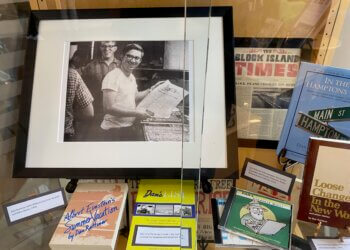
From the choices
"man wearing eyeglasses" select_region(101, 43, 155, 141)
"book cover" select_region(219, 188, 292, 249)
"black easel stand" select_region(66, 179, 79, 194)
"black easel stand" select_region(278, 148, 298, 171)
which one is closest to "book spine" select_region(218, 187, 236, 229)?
"book cover" select_region(219, 188, 292, 249)

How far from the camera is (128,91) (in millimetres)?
782

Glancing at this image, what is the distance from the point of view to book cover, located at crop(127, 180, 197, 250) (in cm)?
66

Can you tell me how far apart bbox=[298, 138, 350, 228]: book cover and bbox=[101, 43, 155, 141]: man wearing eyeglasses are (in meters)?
0.37

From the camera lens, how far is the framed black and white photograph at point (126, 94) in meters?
0.75

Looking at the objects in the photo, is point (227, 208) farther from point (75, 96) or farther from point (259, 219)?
point (75, 96)

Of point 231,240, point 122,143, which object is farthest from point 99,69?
point 231,240

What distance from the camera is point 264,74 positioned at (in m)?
0.84

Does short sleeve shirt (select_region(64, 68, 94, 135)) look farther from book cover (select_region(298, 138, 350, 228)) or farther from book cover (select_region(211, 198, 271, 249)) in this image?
book cover (select_region(298, 138, 350, 228))

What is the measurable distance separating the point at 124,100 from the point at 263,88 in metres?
0.35

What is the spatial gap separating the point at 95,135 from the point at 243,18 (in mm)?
452

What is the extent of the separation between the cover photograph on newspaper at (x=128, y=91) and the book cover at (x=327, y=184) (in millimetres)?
276

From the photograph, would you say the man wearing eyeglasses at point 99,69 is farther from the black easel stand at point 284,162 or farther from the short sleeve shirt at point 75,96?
the black easel stand at point 284,162

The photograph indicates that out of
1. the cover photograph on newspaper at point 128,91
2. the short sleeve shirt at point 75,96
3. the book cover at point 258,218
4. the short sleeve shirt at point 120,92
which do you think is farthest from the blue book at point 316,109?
the short sleeve shirt at point 75,96

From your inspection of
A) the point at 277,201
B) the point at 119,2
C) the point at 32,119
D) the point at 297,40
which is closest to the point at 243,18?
the point at 297,40
